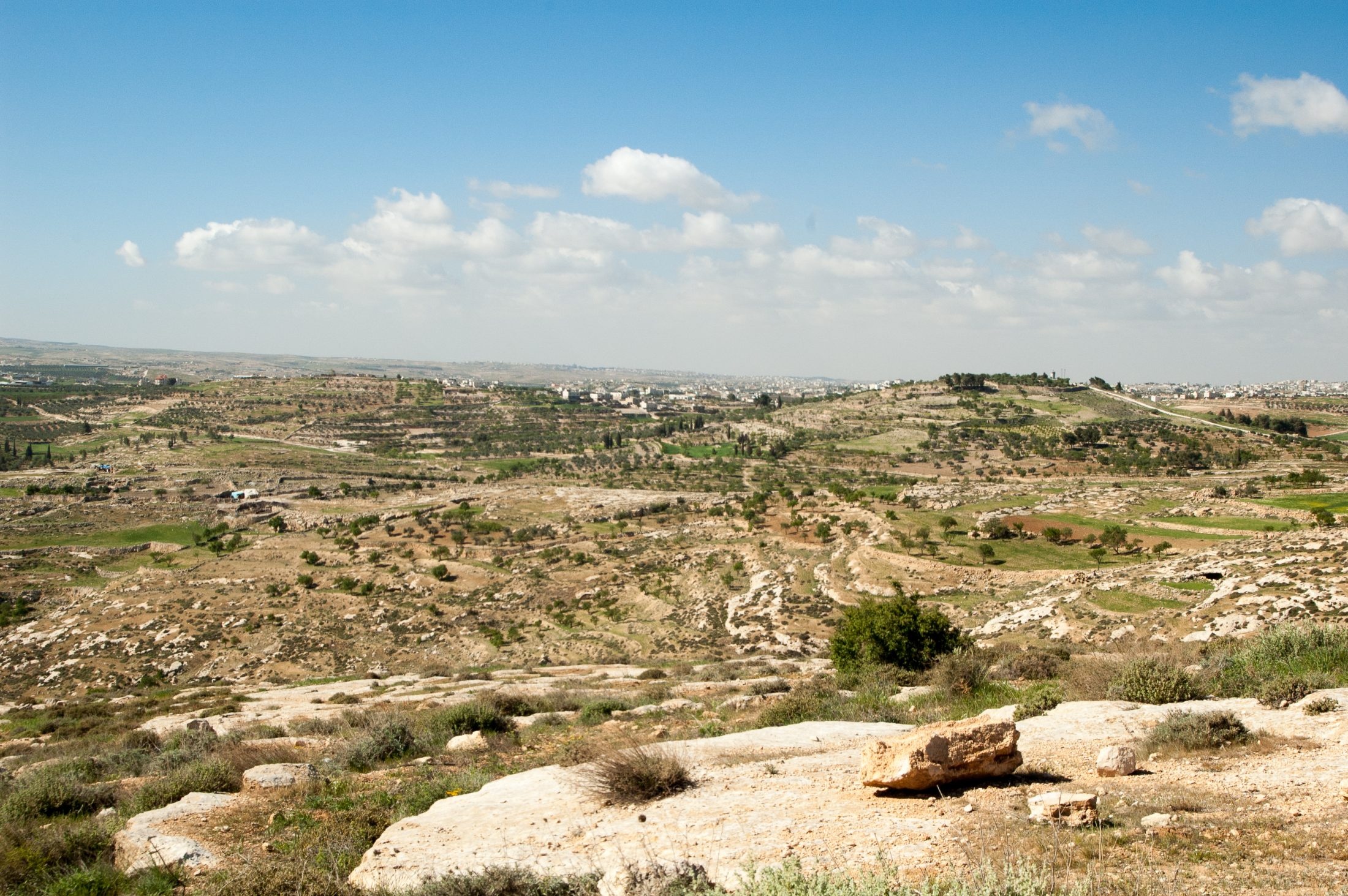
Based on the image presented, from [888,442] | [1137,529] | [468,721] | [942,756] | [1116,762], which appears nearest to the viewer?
[942,756]

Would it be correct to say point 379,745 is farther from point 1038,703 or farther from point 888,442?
point 888,442

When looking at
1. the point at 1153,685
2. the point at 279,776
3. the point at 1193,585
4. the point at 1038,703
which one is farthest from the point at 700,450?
the point at 279,776

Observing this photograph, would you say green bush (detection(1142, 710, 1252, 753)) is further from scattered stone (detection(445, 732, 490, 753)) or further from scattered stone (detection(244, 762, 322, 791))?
scattered stone (detection(244, 762, 322, 791))

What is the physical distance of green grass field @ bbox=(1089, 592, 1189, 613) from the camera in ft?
77.5

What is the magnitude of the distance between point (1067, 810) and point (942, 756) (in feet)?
3.37

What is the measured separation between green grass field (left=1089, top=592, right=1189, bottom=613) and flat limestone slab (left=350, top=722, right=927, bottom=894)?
20.0 m

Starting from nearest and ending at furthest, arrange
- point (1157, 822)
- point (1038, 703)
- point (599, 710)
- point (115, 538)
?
point (1157, 822)
point (1038, 703)
point (599, 710)
point (115, 538)

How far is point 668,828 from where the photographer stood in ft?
21.4

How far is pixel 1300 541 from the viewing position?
25.8 m

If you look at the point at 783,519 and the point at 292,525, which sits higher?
the point at 783,519

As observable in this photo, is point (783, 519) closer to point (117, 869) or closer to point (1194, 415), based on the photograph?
point (117, 869)

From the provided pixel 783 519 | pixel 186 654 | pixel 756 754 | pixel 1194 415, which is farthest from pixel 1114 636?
pixel 1194 415

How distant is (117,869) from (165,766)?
4.77 meters

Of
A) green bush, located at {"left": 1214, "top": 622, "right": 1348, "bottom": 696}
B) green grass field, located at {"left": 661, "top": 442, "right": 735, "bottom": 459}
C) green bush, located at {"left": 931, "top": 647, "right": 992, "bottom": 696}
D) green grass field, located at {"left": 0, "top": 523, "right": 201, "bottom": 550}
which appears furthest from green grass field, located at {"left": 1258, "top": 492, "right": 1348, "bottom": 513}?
green grass field, located at {"left": 0, "top": 523, "right": 201, "bottom": 550}
